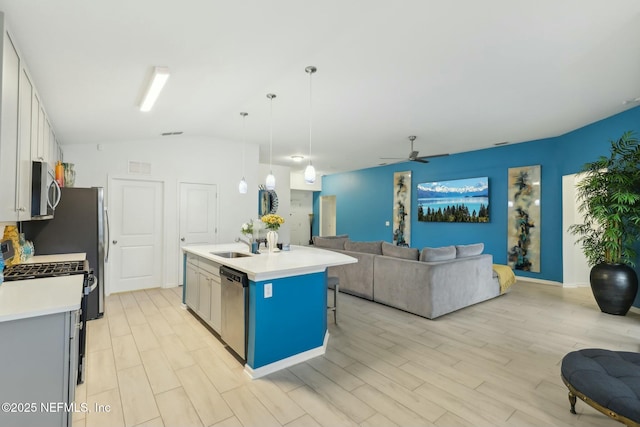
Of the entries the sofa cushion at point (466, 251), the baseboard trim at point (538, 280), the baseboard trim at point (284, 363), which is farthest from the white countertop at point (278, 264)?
the baseboard trim at point (538, 280)

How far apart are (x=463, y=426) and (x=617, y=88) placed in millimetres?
4352

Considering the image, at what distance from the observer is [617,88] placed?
12.3ft

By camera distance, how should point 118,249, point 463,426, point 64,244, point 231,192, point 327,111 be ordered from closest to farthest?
point 463,426
point 64,244
point 327,111
point 118,249
point 231,192

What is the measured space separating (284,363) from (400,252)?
233 centimetres

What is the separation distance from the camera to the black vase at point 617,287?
410 centimetres

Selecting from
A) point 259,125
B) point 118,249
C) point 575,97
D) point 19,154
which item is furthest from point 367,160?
point 19,154

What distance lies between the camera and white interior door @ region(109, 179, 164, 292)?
5.20 metres

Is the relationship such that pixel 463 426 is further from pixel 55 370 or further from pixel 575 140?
pixel 575 140

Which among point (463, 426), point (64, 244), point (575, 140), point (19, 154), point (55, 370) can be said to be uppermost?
point (575, 140)

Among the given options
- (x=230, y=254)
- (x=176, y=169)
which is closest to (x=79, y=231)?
(x=230, y=254)

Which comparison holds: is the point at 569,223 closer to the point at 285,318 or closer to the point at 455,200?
the point at 455,200

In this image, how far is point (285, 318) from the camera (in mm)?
2744

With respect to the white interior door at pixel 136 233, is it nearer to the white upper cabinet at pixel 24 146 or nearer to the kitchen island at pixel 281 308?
the kitchen island at pixel 281 308

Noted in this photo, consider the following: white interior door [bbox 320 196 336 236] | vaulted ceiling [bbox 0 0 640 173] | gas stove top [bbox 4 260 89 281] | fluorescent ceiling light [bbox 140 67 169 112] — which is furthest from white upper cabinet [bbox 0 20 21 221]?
white interior door [bbox 320 196 336 236]
